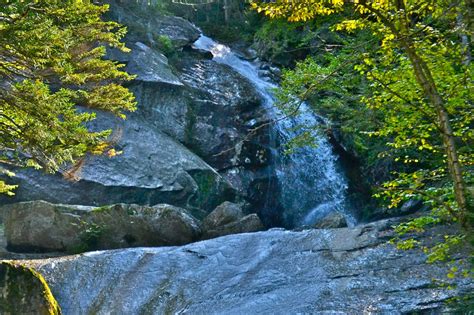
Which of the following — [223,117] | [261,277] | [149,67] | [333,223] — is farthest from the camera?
[223,117]

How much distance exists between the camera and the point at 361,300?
24.1 ft

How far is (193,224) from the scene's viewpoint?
12445 millimetres

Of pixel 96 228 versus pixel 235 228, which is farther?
pixel 235 228

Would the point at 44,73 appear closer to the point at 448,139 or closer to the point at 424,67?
the point at 424,67

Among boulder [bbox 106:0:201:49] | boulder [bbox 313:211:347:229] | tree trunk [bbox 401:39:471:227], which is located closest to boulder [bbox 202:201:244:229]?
boulder [bbox 313:211:347:229]

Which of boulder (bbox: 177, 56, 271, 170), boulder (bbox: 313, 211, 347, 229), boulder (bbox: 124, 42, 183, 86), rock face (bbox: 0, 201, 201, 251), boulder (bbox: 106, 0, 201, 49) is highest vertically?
boulder (bbox: 106, 0, 201, 49)

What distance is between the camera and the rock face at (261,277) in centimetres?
746

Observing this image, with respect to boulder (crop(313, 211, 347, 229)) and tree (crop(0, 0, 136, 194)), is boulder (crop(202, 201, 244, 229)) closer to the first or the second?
boulder (crop(313, 211, 347, 229))

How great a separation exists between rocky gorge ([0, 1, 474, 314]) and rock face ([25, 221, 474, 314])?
29 mm

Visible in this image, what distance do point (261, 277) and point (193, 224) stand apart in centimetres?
402

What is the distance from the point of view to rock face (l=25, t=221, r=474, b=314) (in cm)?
746

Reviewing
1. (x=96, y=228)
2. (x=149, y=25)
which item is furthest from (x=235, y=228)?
(x=149, y=25)

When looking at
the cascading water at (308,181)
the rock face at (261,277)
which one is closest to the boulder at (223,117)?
the cascading water at (308,181)

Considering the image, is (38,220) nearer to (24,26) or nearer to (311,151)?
(24,26)
